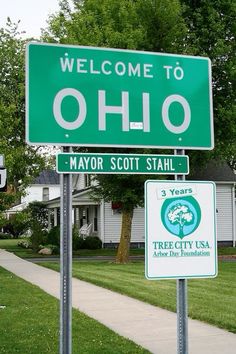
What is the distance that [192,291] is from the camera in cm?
1334

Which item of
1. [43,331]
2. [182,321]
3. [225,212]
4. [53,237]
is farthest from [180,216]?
[225,212]

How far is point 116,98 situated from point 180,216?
970 millimetres

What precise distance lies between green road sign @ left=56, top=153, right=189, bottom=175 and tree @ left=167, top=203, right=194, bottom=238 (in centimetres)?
30

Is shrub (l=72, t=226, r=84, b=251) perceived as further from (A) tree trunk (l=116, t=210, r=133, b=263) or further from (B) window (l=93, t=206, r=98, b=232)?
(A) tree trunk (l=116, t=210, r=133, b=263)

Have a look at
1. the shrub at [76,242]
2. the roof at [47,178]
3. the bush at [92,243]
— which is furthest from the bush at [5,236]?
the bush at [92,243]

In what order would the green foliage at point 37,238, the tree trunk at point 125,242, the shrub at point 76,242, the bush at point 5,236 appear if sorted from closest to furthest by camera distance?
the tree trunk at point 125,242, the green foliage at point 37,238, the shrub at point 76,242, the bush at point 5,236

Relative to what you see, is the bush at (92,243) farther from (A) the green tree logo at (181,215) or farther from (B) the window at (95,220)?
(A) the green tree logo at (181,215)

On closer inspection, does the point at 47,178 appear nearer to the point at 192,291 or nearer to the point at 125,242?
the point at 125,242

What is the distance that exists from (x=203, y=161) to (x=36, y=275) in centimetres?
1130

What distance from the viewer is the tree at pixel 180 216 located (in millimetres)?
4184

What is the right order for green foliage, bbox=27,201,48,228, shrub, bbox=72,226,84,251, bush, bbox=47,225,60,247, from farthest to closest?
green foliage, bbox=27,201,48,228 < shrub, bbox=72,226,84,251 < bush, bbox=47,225,60,247

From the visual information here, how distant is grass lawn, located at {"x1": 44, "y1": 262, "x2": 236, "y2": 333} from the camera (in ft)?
32.2

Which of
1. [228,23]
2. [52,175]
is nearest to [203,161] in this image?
[228,23]

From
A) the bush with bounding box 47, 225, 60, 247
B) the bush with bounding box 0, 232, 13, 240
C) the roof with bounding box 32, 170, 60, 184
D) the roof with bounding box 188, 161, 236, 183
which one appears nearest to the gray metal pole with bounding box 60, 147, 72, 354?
the bush with bounding box 47, 225, 60, 247
